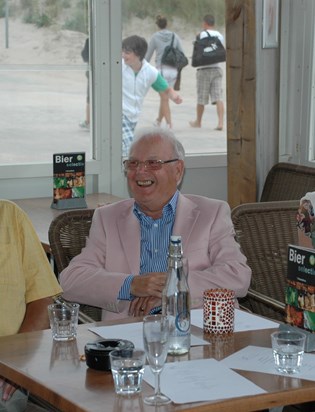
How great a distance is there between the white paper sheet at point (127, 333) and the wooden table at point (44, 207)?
1571 millimetres

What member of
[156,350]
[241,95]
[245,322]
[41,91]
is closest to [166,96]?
[241,95]

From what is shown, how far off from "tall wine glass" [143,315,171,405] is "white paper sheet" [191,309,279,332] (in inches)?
23.4

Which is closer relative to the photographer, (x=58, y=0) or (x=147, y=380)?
(x=147, y=380)

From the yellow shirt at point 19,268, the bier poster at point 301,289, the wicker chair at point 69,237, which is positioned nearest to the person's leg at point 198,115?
the wicker chair at point 69,237

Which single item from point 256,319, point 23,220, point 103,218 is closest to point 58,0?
point 103,218

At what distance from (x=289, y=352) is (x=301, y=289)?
0.76 ft

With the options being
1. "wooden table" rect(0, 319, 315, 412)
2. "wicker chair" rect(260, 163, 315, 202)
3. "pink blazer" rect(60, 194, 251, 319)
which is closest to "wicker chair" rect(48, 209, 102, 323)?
"pink blazer" rect(60, 194, 251, 319)

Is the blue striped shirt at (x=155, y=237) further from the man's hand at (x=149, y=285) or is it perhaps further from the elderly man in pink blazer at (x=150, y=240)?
the man's hand at (x=149, y=285)

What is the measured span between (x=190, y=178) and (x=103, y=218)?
2421 millimetres

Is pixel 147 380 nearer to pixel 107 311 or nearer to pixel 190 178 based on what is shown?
pixel 107 311

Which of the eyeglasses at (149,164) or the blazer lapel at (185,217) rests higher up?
the eyeglasses at (149,164)

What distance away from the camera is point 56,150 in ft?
17.9

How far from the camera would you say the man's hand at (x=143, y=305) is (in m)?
3.16

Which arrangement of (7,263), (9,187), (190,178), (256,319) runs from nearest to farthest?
(256,319) → (7,263) → (9,187) → (190,178)
